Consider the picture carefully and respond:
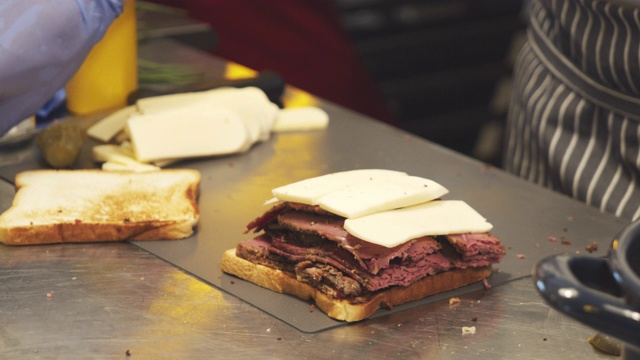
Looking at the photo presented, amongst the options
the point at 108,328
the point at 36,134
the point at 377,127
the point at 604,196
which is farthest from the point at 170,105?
→ the point at 604,196

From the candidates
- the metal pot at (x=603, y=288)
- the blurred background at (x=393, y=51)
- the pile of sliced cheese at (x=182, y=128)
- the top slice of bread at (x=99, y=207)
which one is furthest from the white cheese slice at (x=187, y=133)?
the metal pot at (x=603, y=288)

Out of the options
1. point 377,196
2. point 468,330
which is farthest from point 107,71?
point 468,330

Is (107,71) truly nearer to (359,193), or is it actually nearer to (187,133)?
(187,133)

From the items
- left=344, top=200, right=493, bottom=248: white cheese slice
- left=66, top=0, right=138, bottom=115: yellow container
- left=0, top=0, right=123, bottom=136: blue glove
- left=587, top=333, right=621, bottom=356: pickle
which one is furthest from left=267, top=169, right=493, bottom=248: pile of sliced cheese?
left=66, top=0, right=138, bottom=115: yellow container

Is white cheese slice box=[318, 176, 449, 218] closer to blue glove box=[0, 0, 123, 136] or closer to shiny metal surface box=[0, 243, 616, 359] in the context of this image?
shiny metal surface box=[0, 243, 616, 359]

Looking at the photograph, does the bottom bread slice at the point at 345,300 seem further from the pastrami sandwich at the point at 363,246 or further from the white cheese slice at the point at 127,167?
the white cheese slice at the point at 127,167
